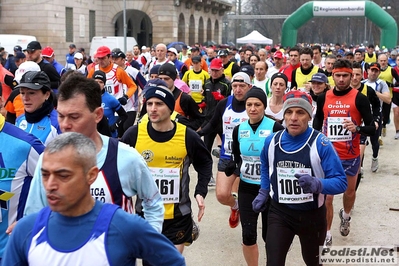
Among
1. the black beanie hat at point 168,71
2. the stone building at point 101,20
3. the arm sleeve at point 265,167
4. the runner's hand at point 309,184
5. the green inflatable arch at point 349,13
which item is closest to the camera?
the runner's hand at point 309,184

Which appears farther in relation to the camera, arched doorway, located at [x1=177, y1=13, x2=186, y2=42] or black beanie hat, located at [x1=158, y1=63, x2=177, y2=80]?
arched doorway, located at [x1=177, y1=13, x2=186, y2=42]


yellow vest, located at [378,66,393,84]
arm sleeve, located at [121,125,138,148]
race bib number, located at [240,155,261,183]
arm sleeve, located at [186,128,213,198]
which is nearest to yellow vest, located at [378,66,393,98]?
yellow vest, located at [378,66,393,84]

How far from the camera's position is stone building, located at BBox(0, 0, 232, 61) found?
1384 inches

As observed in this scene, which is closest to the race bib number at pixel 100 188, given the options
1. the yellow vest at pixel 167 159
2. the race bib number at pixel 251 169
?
the yellow vest at pixel 167 159

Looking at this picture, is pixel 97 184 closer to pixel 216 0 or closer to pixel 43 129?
pixel 43 129

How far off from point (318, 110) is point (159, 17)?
119 ft

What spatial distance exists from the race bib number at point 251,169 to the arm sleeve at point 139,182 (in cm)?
219

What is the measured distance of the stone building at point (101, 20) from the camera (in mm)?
35156

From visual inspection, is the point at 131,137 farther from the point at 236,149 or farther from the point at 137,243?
the point at 137,243

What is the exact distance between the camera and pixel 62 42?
36000mm

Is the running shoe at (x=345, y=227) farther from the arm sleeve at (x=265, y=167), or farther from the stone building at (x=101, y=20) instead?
the stone building at (x=101, y=20)

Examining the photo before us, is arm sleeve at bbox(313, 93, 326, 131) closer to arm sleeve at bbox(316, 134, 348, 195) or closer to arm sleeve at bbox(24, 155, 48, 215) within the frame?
arm sleeve at bbox(316, 134, 348, 195)

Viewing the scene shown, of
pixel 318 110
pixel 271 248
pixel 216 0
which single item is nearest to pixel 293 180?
pixel 271 248

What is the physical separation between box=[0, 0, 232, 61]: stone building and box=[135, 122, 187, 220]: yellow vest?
25.8 m
